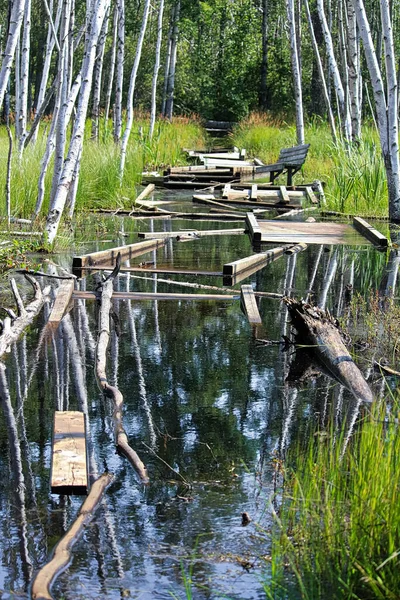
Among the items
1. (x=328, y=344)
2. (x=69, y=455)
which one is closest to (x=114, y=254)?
(x=328, y=344)

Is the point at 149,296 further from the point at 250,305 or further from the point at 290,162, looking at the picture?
the point at 290,162

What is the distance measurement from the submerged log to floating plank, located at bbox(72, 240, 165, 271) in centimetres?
363

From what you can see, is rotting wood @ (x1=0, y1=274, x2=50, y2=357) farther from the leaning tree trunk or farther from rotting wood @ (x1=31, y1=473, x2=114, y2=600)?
the leaning tree trunk

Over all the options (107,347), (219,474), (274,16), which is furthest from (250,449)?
(274,16)

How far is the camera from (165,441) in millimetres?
4559

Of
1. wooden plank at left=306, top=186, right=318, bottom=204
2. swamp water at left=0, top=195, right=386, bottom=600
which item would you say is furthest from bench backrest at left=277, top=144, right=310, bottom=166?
swamp water at left=0, top=195, right=386, bottom=600

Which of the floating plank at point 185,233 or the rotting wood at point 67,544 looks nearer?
the rotting wood at point 67,544

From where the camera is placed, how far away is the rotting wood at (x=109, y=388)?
415cm

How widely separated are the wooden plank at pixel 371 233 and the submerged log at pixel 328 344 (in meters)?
5.51

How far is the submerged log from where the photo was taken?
5391 mm

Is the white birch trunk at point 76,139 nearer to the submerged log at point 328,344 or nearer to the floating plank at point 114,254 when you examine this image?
the floating plank at point 114,254

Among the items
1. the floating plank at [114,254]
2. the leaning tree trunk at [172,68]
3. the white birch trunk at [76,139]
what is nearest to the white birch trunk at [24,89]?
the white birch trunk at [76,139]

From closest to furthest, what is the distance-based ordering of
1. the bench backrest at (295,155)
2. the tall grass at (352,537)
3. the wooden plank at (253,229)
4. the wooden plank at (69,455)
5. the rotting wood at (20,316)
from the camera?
1. the tall grass at (352,537)
2. the wooden plank at (69,455)
3. the rotting wood at (20,316)
4. the wooden plank at (253,229)
5. the bench backrest at (295,155)

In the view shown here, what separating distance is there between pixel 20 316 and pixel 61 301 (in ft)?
2.49
